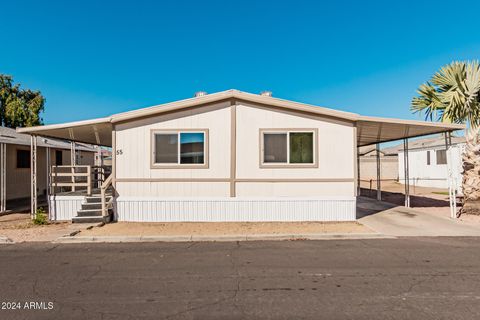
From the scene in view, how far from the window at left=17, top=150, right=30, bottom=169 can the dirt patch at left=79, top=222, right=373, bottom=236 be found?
34.1ft

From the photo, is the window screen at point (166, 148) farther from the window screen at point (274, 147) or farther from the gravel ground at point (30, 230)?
the gravel ground at point (30, 230)

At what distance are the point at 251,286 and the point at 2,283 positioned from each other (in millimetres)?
4229

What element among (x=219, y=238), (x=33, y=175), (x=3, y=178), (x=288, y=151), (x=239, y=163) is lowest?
(x=219, y=238)

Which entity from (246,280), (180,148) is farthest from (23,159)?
(246,280)

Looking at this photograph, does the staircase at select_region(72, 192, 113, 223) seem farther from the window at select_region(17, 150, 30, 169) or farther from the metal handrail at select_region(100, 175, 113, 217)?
the window at select_region(17, 150, 30, 169)

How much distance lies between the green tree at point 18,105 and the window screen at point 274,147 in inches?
1252

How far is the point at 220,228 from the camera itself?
9164 millimetres

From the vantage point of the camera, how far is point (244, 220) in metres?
10.2

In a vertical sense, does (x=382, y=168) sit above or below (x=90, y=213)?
above

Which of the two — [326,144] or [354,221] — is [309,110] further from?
[354,221]

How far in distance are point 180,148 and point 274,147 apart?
330cm

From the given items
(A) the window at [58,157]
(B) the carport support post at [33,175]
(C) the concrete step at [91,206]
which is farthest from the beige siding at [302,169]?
(A) the window at [58,157]

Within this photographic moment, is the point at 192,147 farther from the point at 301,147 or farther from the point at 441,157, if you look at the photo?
the point at 441,157

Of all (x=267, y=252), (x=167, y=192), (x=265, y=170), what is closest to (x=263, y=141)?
(x=265, y=170)
